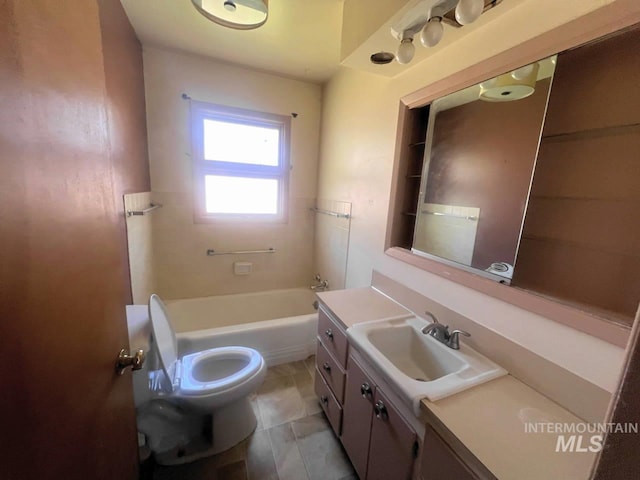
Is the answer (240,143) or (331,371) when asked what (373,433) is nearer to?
(331,371)

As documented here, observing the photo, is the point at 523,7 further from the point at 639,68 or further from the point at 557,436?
the point at 557,436

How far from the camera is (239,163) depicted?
8.29 feet

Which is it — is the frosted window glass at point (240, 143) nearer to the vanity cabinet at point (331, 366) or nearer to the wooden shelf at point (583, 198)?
the vanity cabinet at point (331, 366)

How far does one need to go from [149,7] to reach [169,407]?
2417 millimetres

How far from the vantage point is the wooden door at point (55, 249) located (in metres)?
0.41

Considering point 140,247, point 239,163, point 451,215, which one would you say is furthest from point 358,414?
point 239,163

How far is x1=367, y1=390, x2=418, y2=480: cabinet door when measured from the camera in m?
0.91

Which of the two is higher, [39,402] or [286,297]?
[39,402]

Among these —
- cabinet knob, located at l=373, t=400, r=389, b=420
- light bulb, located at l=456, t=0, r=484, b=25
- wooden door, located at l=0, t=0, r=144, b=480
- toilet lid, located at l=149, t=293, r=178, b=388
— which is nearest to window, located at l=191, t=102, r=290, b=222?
toilet lid, located at l=149, t=293, r=178, b=388

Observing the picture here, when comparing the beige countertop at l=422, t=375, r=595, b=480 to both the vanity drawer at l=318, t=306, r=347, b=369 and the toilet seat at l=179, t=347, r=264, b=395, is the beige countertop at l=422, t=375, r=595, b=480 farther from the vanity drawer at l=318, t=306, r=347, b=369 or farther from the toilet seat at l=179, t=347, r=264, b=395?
the toilet seat at l=179, t=347, r=264, b=395

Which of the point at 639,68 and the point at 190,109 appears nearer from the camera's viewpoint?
the point at 639,68

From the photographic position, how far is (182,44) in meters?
2.02

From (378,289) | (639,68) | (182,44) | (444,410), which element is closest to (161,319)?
(378,289)

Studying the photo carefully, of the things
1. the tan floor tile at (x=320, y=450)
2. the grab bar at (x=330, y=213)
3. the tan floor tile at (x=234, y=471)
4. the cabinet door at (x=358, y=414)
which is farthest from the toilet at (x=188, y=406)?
the grab bar at (x=330, y=213)
